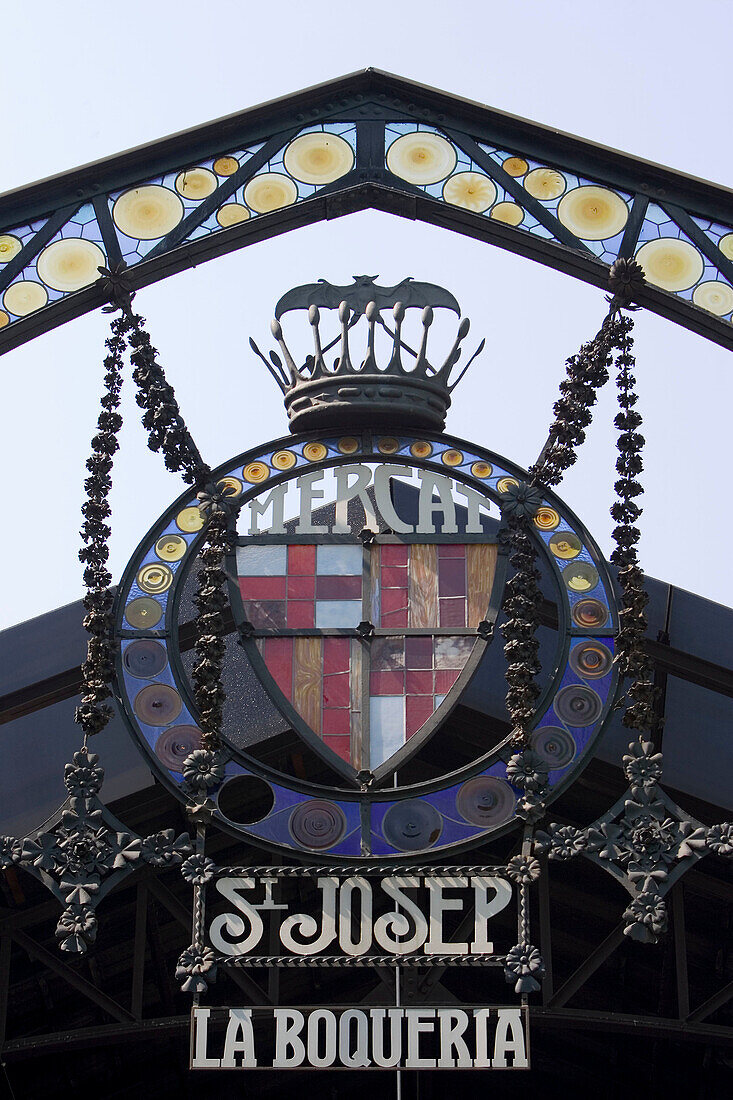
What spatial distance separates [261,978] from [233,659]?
11.9 feet

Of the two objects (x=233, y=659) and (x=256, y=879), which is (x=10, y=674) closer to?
(x=233, y=659)

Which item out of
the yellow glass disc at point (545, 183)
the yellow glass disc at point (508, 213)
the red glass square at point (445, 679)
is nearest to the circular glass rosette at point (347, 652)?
the red glass square at point (445, 679)

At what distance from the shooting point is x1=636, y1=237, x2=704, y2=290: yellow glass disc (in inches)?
560

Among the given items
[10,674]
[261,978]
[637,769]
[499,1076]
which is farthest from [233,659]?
[499,1076]

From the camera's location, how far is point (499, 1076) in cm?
2267

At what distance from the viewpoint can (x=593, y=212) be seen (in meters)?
14.5

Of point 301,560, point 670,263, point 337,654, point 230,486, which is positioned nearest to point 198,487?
point 230,486

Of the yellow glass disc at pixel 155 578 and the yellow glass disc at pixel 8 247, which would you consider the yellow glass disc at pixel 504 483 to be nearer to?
the yellow glass disc at pixel 155 578

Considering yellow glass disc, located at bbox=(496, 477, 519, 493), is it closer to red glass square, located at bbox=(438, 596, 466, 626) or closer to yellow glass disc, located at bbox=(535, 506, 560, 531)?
yellow glass disc, located at bbox=(535, 506, 560, 531)

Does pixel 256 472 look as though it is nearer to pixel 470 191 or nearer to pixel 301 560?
pixel 301 560

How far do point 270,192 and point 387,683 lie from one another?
4.15 meters

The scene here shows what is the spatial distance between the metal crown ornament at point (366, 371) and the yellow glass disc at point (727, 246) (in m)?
2.02

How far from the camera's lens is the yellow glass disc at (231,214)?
14.5m

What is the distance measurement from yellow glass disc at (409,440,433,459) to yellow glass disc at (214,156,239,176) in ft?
8.80
